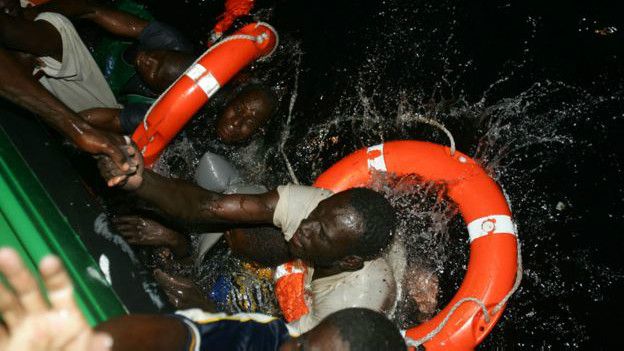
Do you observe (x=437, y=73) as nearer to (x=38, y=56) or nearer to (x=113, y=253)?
(x=38, y=56)

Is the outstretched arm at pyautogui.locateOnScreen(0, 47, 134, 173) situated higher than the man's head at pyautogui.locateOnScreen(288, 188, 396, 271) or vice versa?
the outstretched arm at pyautogui.locateOnScreen(0, 47, 134, 173)

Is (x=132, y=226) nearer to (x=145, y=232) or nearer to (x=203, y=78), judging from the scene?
(x=145, y=232)

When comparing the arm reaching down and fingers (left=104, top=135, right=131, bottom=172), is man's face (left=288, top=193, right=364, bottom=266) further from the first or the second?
fingers (left=104, top=135, right=131, bottom=172)

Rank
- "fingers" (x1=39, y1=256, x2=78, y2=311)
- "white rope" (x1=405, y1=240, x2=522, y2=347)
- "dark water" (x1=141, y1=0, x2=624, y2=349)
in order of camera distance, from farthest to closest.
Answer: "dark water" (x1=141, y1=0, x2=624, y2=349) → "white rope" (x1=405, y1=240, x2=522, y2=347) → "fingers" (x1=39, y1=256, x2=78, y2=311)

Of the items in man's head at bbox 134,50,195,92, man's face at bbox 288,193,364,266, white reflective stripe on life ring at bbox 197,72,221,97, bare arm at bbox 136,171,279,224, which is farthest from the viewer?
man's head at bbox 134,50,195,92

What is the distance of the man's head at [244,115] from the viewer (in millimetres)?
3648

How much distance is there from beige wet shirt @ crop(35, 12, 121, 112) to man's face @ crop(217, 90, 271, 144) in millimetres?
996

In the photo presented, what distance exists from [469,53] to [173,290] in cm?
424

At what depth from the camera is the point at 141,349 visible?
137cm

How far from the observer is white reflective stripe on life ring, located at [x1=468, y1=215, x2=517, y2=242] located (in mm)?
2943

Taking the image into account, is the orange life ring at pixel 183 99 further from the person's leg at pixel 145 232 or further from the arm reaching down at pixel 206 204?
the arm reaching down at pixel 206 204

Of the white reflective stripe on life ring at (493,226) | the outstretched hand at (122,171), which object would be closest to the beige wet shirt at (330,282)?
the white reflective stripe on life ring at (493,226)

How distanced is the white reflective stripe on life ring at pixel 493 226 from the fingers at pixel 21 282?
258cm

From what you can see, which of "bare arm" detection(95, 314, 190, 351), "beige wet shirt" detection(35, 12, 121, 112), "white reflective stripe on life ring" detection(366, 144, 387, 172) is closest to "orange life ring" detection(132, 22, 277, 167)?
"beige wet shirt" detection(35, 12, 121, 112)
